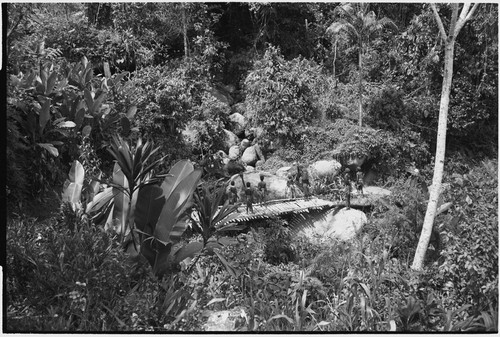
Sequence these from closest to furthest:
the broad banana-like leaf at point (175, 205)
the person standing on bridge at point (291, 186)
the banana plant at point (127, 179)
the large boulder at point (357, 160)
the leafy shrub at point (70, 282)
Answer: the leafy shrub at point (70, 282) < the banana plant at point (127, 179) < the broad banana-like leaf at point (175, 205) < the person standing on bridge at point (291, 186) < the large boulder at point (357, 160)

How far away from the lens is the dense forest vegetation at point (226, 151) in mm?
3549

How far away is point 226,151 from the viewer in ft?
32.9

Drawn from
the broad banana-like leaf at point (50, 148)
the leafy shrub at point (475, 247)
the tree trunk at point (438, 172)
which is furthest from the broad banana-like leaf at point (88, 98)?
the leafy shrub at point (475, 247)

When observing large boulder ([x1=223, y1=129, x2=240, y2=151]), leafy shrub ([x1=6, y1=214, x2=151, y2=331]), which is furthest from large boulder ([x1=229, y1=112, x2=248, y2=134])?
leafy shrub ([x1=6, y1=214, x2=151, y2=331])

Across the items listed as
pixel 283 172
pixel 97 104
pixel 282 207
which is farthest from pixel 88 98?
pixel 283 172

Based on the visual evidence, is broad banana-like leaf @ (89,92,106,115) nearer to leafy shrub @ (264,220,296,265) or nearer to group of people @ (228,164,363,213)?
group of people @ (228,164,363,213)

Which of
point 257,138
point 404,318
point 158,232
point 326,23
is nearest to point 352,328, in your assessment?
point 404,318

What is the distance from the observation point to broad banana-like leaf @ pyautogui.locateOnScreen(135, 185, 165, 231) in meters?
3.91

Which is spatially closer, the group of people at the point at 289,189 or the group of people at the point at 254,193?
the group of people at the point at 289,189

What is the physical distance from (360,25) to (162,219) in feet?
25.6

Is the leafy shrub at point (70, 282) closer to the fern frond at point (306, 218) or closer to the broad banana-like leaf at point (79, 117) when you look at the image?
the broad banana-like leaf at point (79, 117)

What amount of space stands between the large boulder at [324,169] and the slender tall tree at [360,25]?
131 centimetres

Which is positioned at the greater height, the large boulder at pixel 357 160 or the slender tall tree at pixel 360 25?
the slender tall tree at pixel 360 25

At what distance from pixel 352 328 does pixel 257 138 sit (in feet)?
22.4
